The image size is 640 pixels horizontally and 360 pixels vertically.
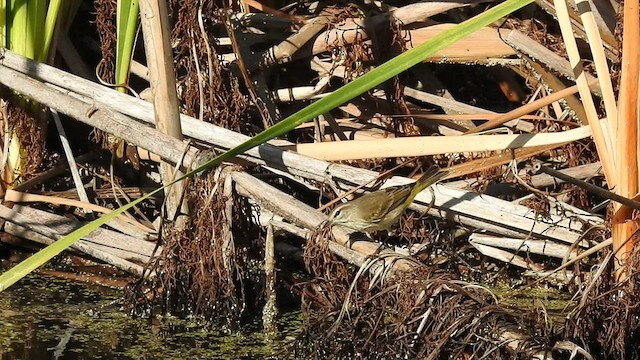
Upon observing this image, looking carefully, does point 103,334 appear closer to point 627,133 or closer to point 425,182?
point 425,182

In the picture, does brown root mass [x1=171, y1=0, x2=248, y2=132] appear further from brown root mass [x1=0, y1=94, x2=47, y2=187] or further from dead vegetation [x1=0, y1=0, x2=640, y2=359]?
brown root mass [x1=0, y1=94, x2=47, y2=187]

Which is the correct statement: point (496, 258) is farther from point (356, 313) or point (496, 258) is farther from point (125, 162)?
point (125, 162)

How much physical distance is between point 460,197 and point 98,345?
116cm

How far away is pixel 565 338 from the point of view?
261 cm

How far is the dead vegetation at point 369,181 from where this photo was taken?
106 inches

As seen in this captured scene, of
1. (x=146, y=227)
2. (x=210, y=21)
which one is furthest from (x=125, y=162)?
(x=210, y=21)

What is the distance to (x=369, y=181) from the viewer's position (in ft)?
A: 10.2

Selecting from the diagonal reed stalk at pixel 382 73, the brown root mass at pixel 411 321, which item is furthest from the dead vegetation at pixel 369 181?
the diagonal reed stalk at pixel 382 73

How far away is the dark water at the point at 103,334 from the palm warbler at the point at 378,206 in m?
0.37

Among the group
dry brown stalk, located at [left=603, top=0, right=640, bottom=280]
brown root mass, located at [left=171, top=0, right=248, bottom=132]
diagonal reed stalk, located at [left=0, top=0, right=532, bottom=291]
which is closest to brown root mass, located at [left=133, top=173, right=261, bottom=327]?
brown root mass, located at [left=171, top=0, right=248, bottom=132]

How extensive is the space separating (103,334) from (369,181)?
0.92m

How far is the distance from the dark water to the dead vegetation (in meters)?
0.08

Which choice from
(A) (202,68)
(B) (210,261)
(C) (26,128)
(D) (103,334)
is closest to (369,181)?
(B) (210,261)

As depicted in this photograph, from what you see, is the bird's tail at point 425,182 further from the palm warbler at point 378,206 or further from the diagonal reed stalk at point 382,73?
the diagonal reed stalk at point 382,73
